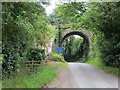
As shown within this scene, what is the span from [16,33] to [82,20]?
Result: 894 cm

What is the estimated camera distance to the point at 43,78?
13.7 meters

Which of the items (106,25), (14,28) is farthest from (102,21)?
(14,28)

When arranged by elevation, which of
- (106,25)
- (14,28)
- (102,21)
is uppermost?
(102,21)

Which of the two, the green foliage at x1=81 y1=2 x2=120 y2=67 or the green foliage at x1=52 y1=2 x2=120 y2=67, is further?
the green foliage at x1=52 y1=2 x2=120 y2=67

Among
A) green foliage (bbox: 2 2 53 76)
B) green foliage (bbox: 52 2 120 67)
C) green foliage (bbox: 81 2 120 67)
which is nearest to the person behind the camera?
green foliage (bbox: 2 2 53 76)

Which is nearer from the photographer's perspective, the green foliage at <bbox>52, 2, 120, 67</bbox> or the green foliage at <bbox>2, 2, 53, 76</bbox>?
the green foliage at <bbox>2, 2, 53, 76</bbox>

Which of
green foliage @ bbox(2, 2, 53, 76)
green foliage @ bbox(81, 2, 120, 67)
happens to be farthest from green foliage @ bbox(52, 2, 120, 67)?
green foliage @ bbox(2, 2, 53, 76)

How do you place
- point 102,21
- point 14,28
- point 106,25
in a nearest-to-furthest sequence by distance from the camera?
point 14,28 → point 102,21 → point 106,25

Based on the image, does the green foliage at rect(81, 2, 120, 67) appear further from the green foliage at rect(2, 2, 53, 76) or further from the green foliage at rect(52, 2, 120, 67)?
the green foliage at rect(2, 2, 53, 76)

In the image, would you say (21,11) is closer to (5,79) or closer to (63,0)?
(5,79)

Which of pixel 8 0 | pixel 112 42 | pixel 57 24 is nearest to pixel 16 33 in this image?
pixel 8 0

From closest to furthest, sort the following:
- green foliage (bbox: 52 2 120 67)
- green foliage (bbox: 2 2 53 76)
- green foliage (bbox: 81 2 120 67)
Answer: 1. green foliage (bbox: 2 2 53 76)
2. green foliage (bbox: 81 2 120 67)
3. green foliage (bbox: 52 2 120 67)

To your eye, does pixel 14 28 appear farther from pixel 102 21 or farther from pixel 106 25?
pixel 106 25

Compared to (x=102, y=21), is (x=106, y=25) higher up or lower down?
lower down
